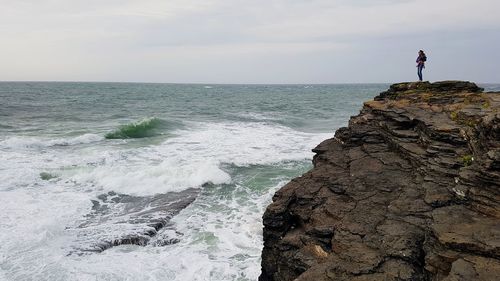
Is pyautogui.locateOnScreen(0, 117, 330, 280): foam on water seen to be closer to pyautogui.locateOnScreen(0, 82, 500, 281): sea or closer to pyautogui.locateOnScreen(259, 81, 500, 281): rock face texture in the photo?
pyautogui.locateOnScreen(0, 82, 500, 281): sea

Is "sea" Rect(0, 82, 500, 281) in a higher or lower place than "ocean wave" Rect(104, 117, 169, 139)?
lower

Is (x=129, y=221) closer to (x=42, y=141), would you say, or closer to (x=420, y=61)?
(x=420, y=61)

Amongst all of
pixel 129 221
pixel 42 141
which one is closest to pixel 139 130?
pixel 42 141

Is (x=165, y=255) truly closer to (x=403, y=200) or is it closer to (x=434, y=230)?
(x=403, y=200)

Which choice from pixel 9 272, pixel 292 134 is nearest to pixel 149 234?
pixel 9 272

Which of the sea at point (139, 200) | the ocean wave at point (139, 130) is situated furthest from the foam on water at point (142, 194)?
the ocean wave at point (139, 130)

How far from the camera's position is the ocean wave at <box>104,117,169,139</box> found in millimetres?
25656

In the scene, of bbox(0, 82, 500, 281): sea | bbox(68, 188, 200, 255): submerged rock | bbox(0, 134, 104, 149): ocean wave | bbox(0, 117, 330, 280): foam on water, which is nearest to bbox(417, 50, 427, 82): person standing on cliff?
bbox(0, 82, 500, 281): sea

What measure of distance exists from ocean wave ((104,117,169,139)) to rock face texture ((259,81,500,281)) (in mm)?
17993

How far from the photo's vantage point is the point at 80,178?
50.9 ft

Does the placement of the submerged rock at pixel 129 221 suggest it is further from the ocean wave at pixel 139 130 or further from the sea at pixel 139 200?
the ocean wave at pixel 139 130

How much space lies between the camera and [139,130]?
27344 millimetres

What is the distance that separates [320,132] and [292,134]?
2.17 metres

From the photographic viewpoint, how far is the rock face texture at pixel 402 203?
5164mm
